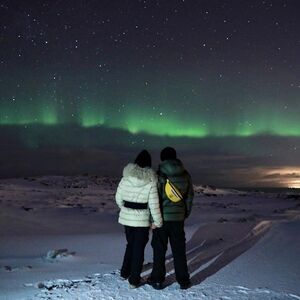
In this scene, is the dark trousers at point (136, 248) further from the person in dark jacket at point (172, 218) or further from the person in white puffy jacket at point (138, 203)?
the person in dark jacket at point (172, 218)

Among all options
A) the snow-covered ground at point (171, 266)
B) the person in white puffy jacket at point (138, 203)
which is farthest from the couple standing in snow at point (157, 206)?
the snow-covered ground at point (171, 266)

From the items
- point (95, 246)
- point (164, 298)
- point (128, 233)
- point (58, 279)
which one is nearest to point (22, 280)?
point (58, 279)

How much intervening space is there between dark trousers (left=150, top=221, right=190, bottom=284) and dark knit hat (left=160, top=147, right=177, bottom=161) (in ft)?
3.12

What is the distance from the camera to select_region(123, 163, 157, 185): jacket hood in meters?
6.59

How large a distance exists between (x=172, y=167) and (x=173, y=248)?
3.93 feet

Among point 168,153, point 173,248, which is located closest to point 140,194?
point 168,153

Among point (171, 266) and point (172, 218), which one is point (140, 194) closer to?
point (172, 218)

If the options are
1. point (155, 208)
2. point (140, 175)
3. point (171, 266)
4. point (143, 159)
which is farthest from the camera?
point (171, 266)

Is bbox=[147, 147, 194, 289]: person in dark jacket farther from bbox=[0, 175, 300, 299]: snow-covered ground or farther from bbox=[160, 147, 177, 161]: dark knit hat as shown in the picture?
bbox=[0, 175, 300, 299]: snow-covered ground

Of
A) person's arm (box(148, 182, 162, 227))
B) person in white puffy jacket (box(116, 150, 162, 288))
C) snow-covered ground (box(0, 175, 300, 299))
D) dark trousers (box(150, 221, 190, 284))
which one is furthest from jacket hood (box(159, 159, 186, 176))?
snow-covered ground (box(0, 175, 300, 299))

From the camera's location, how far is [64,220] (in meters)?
19.0

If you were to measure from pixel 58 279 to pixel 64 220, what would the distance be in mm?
12079

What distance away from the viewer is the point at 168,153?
672 centimetres

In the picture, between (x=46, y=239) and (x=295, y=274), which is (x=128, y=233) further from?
(x=46, y=239)
